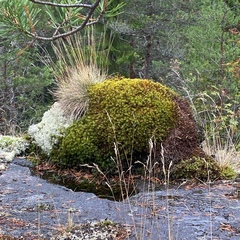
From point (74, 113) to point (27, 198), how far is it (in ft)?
5.52

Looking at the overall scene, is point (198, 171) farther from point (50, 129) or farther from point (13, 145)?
point (13, 145)

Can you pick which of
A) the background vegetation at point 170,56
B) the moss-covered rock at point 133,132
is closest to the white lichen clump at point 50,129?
the moss-covered rock at point 133,132

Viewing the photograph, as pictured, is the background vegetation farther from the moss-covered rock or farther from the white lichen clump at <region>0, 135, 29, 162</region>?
the white lichen clump at <region>0, 135, 29, 162</region>

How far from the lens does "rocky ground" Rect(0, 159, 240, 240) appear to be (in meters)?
2.53

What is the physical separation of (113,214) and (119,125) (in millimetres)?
1554

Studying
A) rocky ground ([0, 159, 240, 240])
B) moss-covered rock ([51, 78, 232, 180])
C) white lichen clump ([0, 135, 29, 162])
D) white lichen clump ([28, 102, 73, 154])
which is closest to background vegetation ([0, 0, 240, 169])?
moss-covered rock ([51, 78, 232, 180])

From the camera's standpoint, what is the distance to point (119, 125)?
4.32 metres

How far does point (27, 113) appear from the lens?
10.6m

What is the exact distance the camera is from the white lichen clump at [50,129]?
183 inches

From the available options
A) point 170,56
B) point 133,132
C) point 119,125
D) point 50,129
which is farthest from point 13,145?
point 170,56

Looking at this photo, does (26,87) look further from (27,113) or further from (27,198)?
(27,198)

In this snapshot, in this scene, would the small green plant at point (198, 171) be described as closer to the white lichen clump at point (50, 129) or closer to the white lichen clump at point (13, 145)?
the white lichen clump at point (50, 129)

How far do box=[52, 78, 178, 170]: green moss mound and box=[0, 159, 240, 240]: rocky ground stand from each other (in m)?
0.77

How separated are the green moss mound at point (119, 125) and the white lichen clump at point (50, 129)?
12 cm
